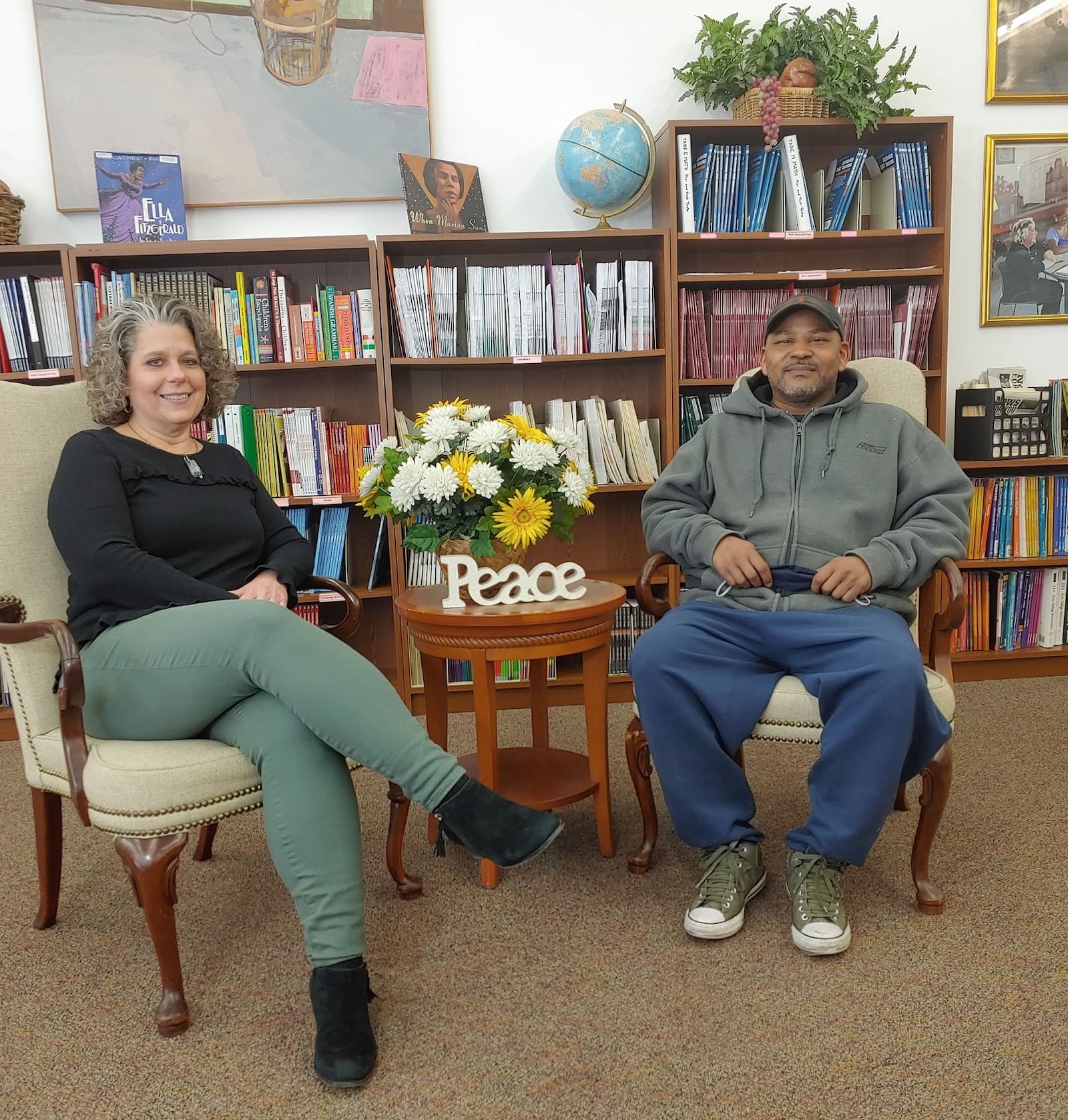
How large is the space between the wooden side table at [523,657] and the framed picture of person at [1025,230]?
2290mm

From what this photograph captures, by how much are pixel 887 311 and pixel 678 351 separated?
76cm

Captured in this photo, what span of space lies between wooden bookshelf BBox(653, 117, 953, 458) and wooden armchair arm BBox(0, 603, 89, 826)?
2.13 meters

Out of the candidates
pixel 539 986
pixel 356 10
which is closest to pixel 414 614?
pixel 539 986

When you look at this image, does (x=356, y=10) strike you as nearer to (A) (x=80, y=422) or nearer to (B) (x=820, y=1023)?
(A) (x=80, y=422)

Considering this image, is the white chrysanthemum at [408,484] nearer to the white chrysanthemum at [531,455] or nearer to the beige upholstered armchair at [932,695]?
the white chrysanthemum at [531,455]

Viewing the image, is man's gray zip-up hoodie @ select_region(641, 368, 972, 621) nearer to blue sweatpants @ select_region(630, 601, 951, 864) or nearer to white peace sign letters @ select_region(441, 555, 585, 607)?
blue sweatpants @ select_region(630, 601, 951, 864)

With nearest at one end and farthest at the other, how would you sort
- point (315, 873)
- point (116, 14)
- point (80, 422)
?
1. point (315, 873)
2. point (80, 422)
3. point (116, 14)

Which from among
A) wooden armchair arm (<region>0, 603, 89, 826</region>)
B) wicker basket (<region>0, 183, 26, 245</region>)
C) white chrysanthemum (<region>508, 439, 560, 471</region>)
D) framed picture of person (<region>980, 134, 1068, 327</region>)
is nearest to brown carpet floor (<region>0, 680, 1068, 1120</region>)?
wooden armchair arm (<region>0, 603, 89, 826</region>)

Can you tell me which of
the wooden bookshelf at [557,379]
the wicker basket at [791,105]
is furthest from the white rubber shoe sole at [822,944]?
the wicker basket at [791,105]

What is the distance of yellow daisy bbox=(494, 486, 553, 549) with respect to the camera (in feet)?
6.28

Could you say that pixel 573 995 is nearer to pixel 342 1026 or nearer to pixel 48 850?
pixel 342 1026

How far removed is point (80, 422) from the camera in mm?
1935

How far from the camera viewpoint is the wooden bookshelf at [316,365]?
291 cm

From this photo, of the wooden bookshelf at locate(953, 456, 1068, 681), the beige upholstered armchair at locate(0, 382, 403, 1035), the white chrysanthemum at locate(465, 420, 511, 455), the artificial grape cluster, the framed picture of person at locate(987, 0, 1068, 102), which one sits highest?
the framed picture of person at locate(987, 0, 1068, 102)
